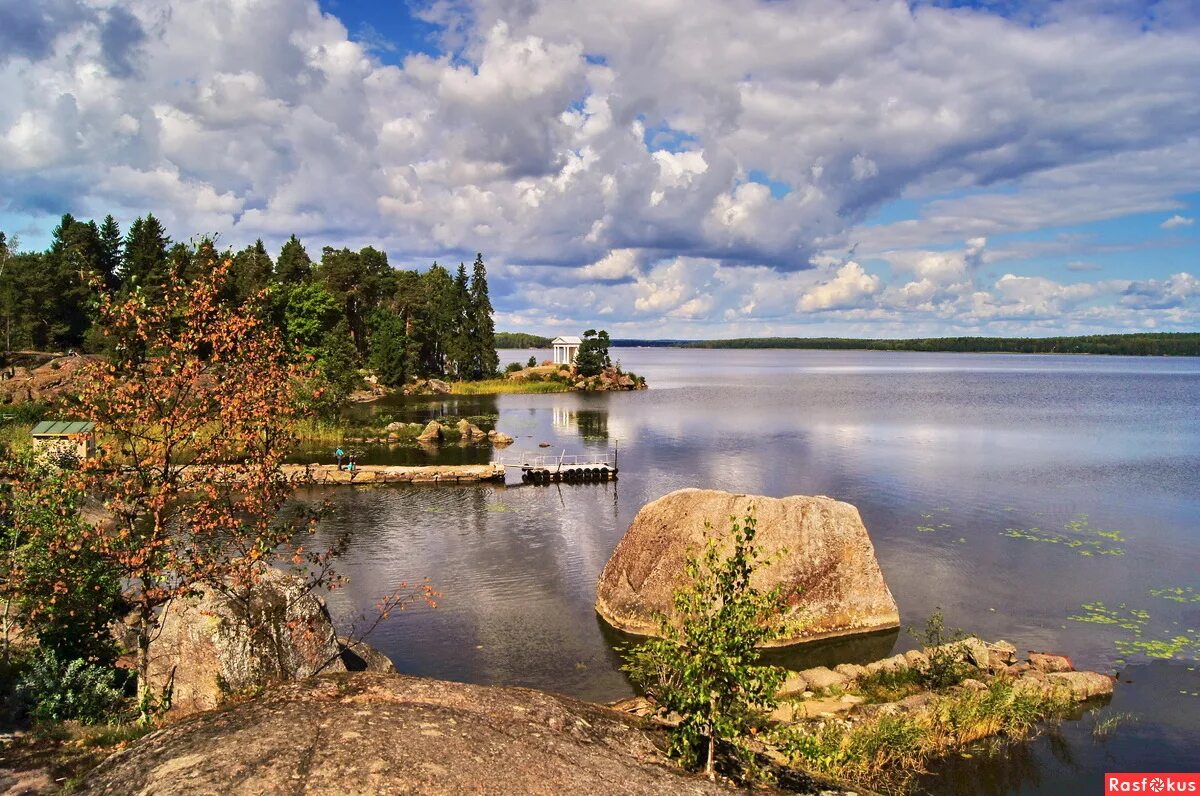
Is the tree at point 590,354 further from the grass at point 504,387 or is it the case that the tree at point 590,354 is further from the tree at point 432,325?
→ the tree at point 432,325

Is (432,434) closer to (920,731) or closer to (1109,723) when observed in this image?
(920,731)

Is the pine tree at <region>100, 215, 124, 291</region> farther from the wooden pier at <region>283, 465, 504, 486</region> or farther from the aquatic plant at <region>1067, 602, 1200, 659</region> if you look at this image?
the aquatic plant at <region>1067, 602, 1200, 659</region>

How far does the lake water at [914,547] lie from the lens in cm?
2289

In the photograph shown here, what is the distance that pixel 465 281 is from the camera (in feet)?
437

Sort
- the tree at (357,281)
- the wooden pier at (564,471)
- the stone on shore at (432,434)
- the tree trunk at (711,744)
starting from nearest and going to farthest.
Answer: the tree trunk at (711,744)
the wooden pier at (564,471)
the stone on shore at (432,434)
the tree at (357,281)

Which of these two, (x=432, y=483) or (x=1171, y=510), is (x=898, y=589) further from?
(x=432, y=483)

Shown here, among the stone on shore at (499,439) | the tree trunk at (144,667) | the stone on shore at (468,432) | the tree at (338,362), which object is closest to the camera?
the tree trunk at (144,667)

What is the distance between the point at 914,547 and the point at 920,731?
1954cm

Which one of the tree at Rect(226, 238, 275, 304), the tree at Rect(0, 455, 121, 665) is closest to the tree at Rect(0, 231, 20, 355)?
the tree at Rect(226, 238, 275, 304)

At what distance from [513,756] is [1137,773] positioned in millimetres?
16511

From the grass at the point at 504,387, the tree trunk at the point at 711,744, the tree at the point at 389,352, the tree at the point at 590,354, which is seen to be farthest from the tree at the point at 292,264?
the tree trunk at the point at 711,744

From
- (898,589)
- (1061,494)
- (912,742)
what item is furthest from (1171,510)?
(912,742)

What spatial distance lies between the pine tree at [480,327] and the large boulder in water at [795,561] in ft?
353

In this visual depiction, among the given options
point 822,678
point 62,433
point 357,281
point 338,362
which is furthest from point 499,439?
point 357,281
